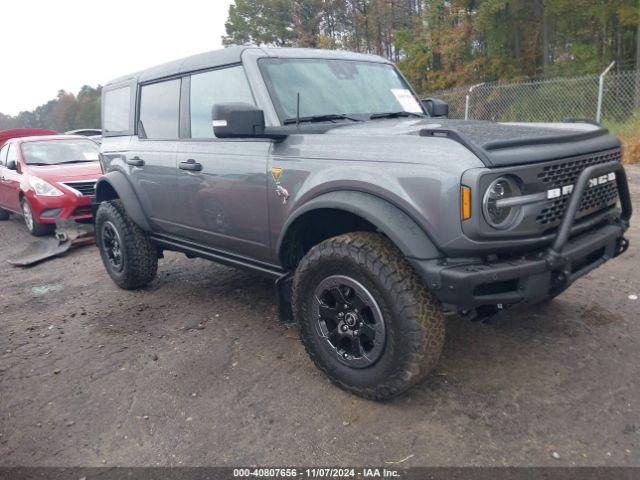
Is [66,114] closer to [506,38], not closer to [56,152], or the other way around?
[506,38]

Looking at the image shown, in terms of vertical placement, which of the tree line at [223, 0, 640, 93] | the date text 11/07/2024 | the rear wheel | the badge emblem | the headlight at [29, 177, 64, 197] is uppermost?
the tree line at [223, 0, 640, 93]

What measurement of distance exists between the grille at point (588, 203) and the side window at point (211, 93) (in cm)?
194

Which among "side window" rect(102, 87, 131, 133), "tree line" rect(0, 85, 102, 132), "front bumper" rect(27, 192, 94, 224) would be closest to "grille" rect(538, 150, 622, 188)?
"side window" rect(102, 87, 131, 133)

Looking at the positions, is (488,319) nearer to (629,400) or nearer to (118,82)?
(629,400)

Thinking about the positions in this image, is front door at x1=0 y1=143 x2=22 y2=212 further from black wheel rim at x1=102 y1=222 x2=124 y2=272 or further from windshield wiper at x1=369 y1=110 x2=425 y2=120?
windshield wiper at x1=369 y1=110 x2=425 y2=120

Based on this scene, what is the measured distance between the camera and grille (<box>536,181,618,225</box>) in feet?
8.25

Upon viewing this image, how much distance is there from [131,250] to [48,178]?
3967 mm

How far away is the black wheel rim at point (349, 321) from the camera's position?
271 cm

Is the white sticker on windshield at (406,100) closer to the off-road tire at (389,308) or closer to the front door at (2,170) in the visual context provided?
the off-road tire at (389,308)

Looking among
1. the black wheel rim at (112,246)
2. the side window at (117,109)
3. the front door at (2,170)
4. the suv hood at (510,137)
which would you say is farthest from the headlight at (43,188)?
the suv hood at (510,137)

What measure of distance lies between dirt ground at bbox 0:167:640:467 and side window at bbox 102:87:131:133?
1.78m

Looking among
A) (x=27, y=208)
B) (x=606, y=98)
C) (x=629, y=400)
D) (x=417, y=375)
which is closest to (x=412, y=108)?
(x=417, y=375)

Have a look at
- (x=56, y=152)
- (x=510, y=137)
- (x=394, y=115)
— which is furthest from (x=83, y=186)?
(x=510, y=137)

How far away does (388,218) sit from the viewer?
2.56m
